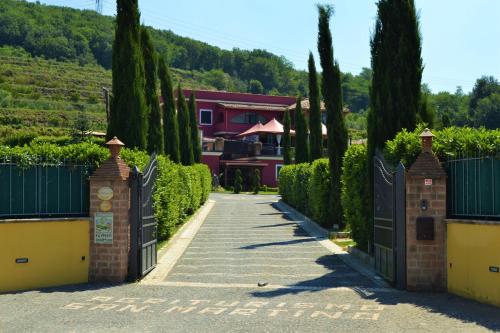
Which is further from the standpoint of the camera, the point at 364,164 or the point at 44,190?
the point at 364,164

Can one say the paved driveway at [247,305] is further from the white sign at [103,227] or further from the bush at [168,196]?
the bush at [168,196]

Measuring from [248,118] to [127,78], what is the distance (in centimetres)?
4824

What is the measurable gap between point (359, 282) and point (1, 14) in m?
118

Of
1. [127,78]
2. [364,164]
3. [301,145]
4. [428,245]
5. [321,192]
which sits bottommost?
[428,245]

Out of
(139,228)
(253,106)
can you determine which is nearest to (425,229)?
(139,228)

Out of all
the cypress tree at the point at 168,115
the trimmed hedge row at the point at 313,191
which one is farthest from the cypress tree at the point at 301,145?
the cypress tree at the point at 168,115

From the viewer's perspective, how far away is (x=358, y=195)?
1380 centimetres

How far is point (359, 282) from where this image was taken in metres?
10.7

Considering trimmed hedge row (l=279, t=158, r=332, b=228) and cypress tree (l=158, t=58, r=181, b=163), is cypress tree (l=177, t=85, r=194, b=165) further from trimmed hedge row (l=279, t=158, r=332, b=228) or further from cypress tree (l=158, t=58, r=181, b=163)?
trimmed hedge row (l=279, t=158, r=332, b=228)

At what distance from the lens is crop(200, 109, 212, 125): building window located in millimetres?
61812

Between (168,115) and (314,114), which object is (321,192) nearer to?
(314,114)

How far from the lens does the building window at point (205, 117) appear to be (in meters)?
61.8

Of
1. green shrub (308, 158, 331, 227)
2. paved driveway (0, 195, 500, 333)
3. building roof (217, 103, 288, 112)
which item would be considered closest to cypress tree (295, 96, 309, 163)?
green shrub (308, 158, 331, 227)

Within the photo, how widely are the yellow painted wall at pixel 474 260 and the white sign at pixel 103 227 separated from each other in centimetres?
605
